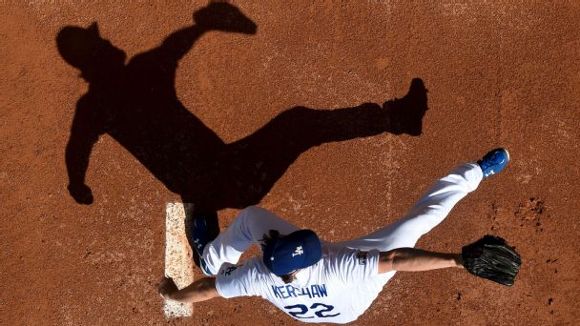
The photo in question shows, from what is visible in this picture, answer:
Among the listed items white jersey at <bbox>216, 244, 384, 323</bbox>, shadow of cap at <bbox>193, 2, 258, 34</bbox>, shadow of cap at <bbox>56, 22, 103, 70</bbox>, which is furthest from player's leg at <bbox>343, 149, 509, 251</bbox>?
shadow of cap at <bbox>56, 22, 103, 70</bbox>

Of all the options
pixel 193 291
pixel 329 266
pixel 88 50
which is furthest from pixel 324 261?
pixel 88 50

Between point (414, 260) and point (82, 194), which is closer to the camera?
point (414, 260)

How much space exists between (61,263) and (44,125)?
1.37 m

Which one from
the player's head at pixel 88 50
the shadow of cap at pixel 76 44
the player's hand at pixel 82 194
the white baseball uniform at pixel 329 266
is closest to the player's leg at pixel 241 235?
the white baseball uniform at pixel 329 266

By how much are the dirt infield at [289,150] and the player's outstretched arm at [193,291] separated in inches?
8.1

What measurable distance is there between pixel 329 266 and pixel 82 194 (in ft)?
8.84

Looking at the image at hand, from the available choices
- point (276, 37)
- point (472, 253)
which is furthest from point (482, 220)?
point (276, 37)

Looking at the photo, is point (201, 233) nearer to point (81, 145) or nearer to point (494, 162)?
point (81, 145)

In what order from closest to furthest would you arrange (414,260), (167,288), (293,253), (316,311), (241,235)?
(293,253), (414,260), (316,311), (241,235), (167,288)

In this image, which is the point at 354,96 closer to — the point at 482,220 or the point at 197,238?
the point at 482,220

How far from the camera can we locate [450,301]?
16.0 ft

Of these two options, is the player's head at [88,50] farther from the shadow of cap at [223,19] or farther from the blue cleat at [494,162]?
the blue cleat at [494,162]

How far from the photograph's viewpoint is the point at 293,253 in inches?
128

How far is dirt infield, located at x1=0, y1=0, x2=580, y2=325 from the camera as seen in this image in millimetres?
4848
